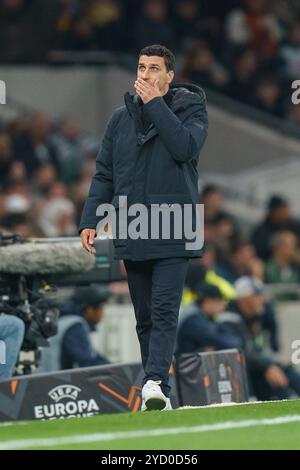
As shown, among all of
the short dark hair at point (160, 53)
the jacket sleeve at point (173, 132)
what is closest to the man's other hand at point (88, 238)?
the jacket sleeve at point (173, 132)

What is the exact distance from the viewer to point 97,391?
33.8 feet

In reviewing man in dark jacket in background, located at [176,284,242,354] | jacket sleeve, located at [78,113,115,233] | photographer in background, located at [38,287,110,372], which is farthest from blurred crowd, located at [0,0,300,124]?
jacket sleeve, located at [78,113,115,233]

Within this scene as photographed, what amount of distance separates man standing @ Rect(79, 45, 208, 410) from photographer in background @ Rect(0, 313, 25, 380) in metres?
0.99

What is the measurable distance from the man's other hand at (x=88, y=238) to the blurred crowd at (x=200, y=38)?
36.0ft

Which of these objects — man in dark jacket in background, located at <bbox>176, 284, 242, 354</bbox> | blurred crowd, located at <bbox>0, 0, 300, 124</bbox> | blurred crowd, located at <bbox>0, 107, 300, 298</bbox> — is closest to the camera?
man in dark jacket in background, located at <bbox>176, 284, 242, 354</bbox>

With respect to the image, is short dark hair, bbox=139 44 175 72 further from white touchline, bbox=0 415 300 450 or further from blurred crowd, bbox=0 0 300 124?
blurred crowd, bbox=0 0 300 124

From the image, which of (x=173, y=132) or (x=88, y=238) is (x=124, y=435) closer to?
(x=88, y=238)

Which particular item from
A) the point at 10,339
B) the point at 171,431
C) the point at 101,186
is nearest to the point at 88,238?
the point at 101,186

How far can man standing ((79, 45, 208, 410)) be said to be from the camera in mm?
8992

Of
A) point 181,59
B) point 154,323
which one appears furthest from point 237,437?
point 181,59

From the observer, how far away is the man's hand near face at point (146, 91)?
8.96 m

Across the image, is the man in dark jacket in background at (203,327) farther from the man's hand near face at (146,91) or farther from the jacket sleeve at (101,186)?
the man's hand near face at (146,91)

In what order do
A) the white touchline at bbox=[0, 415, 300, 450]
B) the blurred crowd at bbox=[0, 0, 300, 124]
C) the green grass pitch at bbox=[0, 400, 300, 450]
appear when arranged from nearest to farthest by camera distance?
the green grass pitch at bbox=[0, 400, 300, 450] < the white touchline at bbox=[0, 415, 300, 450] < the blurred crowd at bbox=[0, 0, 300, 124]

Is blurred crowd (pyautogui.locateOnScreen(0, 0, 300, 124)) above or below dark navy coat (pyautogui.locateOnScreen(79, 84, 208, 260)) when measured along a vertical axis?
above
